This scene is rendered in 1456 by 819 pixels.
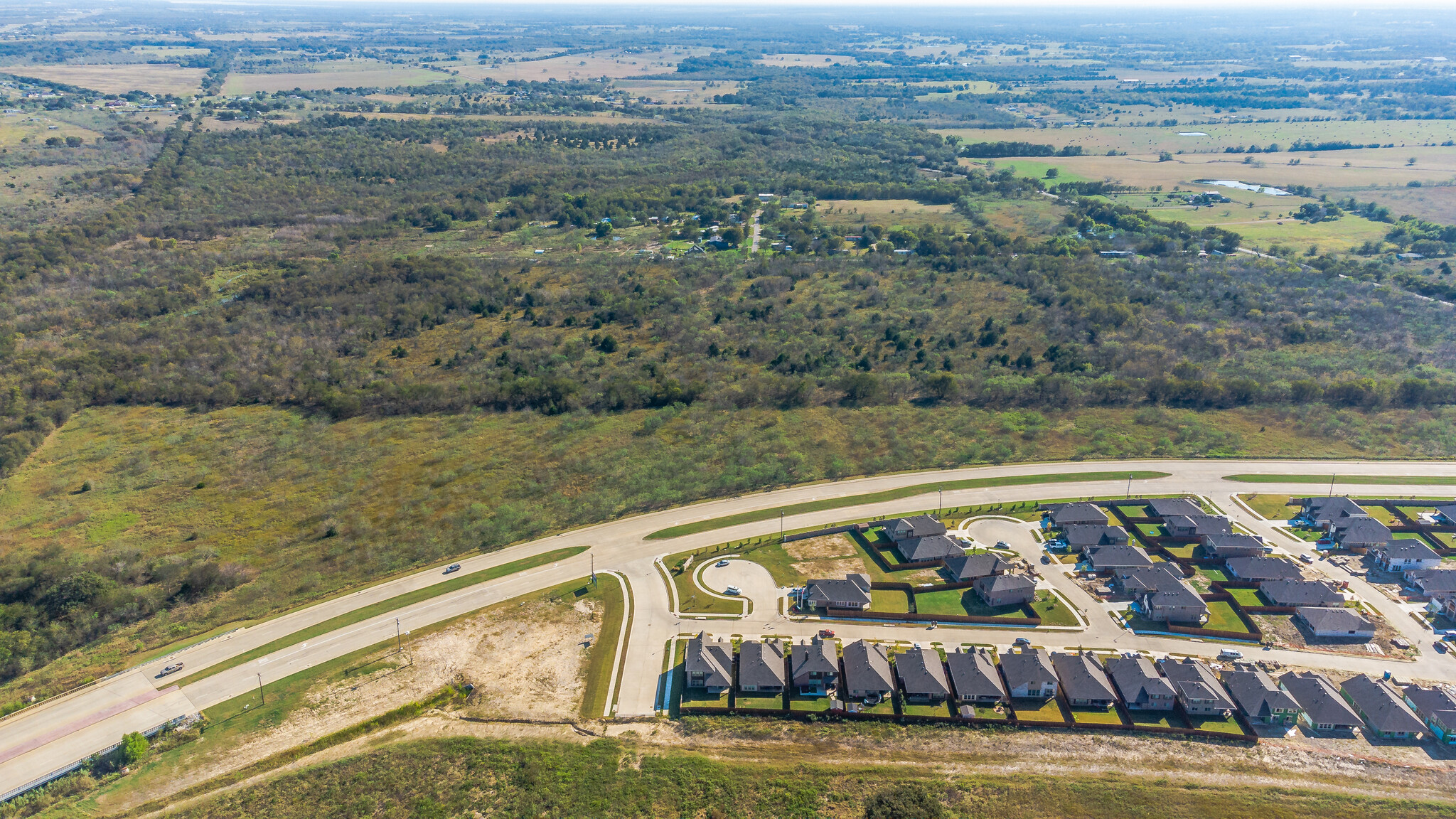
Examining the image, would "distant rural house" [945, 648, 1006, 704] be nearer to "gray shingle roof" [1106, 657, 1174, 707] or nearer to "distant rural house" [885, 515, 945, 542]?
"gray shingle roof" [1106, 657, 1174, 707]

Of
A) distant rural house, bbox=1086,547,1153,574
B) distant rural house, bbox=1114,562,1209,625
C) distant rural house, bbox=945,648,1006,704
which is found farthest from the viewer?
distant rural house, bbox=1086,547,1153,574

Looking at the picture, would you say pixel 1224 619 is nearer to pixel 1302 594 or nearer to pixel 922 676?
pixel 1302 594

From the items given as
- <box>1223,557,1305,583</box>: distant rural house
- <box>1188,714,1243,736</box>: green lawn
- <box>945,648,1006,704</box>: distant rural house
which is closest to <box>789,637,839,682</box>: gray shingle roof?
<box>945,648,1006,704</box>: distant rural house

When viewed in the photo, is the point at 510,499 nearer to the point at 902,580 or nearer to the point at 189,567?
the point at 189,567

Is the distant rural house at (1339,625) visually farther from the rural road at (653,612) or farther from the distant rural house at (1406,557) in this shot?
the distant rural house at (1406,557)

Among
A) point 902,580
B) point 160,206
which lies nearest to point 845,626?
point 902,580

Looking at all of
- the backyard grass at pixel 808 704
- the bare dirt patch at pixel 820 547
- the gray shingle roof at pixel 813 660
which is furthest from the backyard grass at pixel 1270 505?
the backyard grass at pixel 808 704

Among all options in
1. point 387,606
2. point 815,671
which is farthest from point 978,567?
point 387,606
